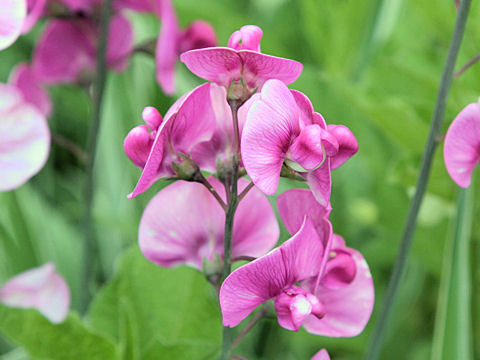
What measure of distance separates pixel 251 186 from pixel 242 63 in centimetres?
7

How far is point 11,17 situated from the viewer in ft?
1.45

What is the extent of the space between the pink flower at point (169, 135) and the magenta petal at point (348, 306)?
0.37 feet

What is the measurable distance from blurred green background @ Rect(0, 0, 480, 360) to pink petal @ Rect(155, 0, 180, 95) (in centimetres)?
16

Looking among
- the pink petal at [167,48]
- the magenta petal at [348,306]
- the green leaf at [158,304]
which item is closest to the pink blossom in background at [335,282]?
the magenta petal at [348,306]

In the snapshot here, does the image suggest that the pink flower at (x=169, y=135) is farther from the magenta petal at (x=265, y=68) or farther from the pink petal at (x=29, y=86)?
the pink petal at (x=29, y=86)

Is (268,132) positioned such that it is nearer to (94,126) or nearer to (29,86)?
(94,126)

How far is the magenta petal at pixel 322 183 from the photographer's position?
1.15 ft

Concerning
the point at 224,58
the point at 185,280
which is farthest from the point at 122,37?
the point at 224,58

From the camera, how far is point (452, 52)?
41 centimetres

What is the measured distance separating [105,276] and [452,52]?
0.64 metres

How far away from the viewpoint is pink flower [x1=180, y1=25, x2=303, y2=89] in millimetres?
337

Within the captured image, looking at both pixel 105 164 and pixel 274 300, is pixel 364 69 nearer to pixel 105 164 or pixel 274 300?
pixel 105 164

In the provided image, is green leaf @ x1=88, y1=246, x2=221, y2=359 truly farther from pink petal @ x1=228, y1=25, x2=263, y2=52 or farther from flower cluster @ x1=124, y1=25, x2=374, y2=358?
pink petal @ x1=228, y1=25, x2=263, y2=52

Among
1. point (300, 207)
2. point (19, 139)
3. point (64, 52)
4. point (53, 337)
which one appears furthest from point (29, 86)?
point (300, 207)
